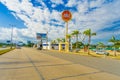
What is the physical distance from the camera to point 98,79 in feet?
30.6

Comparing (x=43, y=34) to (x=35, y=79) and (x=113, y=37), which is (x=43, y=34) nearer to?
(x=113, y=37)

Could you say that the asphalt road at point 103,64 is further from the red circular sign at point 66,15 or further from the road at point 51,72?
the red circular sign at point 66,15

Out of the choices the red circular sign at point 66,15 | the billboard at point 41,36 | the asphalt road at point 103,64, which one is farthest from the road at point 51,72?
the billboard at point 41,36

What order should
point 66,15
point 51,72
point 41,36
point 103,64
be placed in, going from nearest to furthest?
point 51,72 < point 103,64 < point 66,15 < point 41,36

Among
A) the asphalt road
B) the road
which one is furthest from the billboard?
the road

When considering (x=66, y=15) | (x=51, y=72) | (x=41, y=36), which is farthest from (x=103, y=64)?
(x=41, y=36)

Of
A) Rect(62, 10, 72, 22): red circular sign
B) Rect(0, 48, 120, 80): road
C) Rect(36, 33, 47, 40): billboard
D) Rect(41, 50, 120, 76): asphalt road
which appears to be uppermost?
Rect(62, 10, 72, 22): red circular sign

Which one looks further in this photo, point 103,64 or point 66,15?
point 66,15

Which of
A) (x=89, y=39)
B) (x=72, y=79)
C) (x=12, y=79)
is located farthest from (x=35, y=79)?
(x=89, y=39)

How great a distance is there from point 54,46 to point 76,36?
1822 inches

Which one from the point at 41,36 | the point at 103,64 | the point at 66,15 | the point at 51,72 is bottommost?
the point at 103,64

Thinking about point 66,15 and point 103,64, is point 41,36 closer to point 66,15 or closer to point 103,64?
point 66,15

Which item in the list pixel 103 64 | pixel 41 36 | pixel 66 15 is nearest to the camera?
pixel 103 64

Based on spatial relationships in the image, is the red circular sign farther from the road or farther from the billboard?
the road
